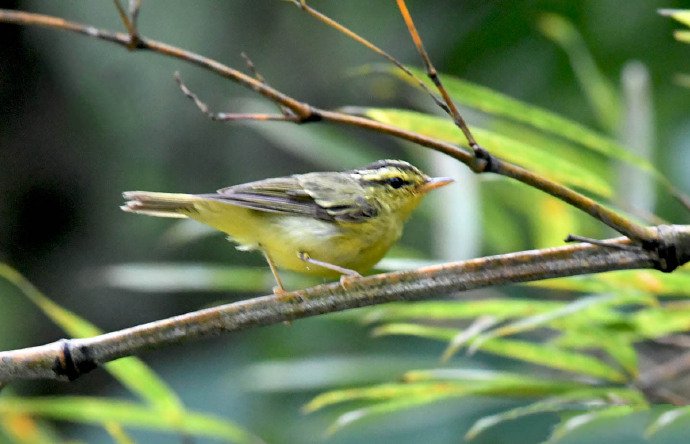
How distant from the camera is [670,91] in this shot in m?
3.51

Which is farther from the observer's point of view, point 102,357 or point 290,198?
point 290,198

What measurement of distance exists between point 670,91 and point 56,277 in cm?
297

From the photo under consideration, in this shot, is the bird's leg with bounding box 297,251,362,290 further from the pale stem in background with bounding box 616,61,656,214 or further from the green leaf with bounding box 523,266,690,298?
the pale stem in background with bounding box 616,61,656,214

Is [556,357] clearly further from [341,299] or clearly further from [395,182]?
[341,299]

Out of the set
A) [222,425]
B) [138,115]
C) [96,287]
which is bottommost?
[96,287]

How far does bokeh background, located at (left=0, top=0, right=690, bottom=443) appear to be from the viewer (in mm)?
3041

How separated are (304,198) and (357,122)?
1.12 m

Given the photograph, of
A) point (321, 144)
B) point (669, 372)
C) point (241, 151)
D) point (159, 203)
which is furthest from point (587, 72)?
point (241, 151)

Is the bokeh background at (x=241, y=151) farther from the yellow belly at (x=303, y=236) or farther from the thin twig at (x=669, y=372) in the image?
the thin twig at (x=669, y=372)

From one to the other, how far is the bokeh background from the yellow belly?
39cm

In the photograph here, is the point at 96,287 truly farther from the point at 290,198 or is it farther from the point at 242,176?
the point at 290,198

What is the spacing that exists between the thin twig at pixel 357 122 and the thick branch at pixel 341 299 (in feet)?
0.26

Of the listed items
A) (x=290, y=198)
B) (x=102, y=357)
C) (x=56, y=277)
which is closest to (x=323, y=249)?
(x=290, y=198)

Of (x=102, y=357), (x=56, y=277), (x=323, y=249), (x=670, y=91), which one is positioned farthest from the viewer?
(x=56, y=277)
